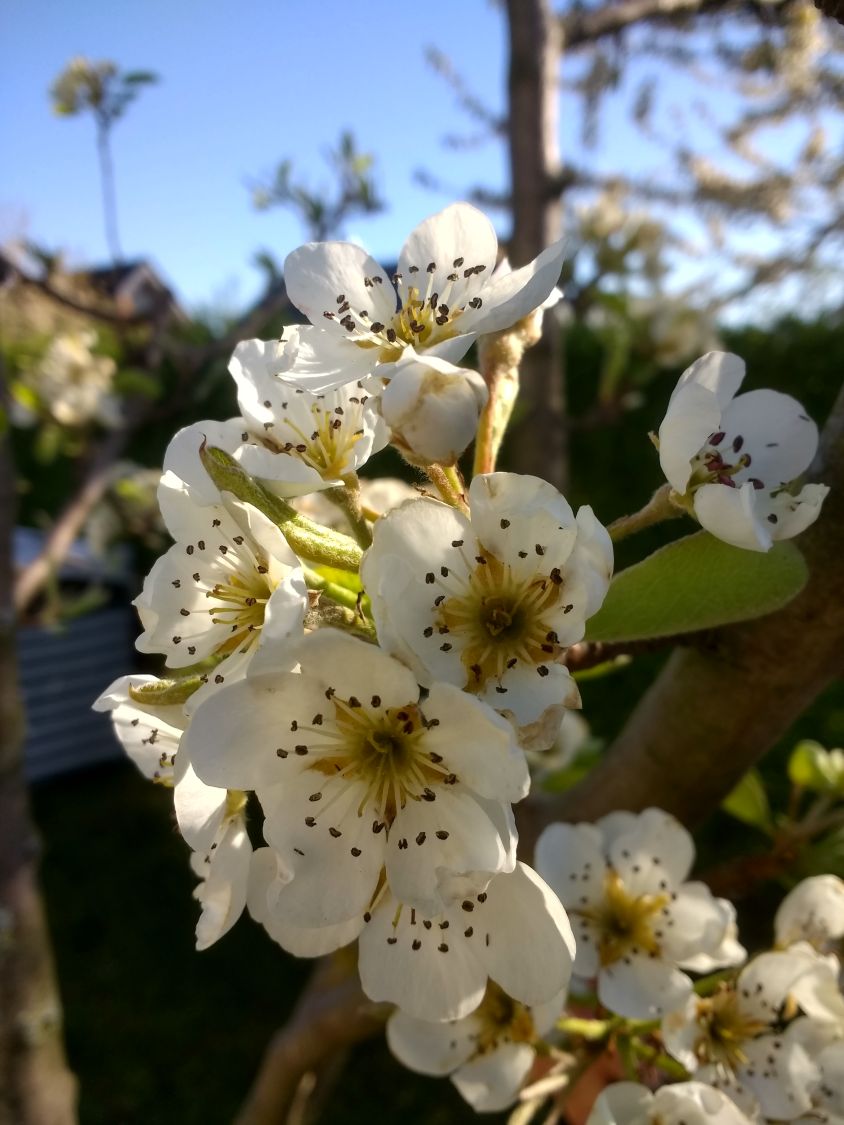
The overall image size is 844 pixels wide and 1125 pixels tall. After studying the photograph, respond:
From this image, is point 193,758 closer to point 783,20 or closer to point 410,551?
point 410,551

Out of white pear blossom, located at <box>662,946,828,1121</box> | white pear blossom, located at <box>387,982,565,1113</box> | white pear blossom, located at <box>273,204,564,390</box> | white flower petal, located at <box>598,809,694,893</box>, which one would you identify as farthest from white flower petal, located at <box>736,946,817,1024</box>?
white pear blossom, located at <box>273,204,564,390</box>

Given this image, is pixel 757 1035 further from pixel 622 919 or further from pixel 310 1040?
pixel 310 1040

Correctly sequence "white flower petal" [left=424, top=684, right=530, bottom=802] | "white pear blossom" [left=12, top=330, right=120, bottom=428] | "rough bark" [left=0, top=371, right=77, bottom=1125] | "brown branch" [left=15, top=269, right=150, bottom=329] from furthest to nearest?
"white pear blossom" [left=12, top=330, right=120, bottom=428] < "brown branch" [left=15, top=269, right=150, bottom=329] < "rough bark" [left=0, top=371, right=77, bottom=1125] < "white flower petal" [left=424, top=684, right=530, bottom=802]

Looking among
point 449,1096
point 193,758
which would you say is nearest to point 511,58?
Answer: point 193,758

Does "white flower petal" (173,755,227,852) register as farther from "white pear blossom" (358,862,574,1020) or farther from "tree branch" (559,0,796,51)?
"tree branch" (559,0,796,51)

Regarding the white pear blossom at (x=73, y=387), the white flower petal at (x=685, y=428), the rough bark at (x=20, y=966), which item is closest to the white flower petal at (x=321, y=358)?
the white flower petal at (x=685, y=428)

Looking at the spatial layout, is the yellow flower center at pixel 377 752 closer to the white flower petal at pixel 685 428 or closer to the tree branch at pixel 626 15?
the white flower petal at pixel 685 428

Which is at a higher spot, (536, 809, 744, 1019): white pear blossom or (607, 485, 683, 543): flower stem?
(607, 485, 683, 543): flower stem

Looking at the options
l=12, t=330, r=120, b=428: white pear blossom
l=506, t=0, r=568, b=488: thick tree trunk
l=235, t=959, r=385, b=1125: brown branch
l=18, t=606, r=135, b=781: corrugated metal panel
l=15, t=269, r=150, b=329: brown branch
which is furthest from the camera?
l=18, t=606, r=135, b=781: corrugated metal panel
